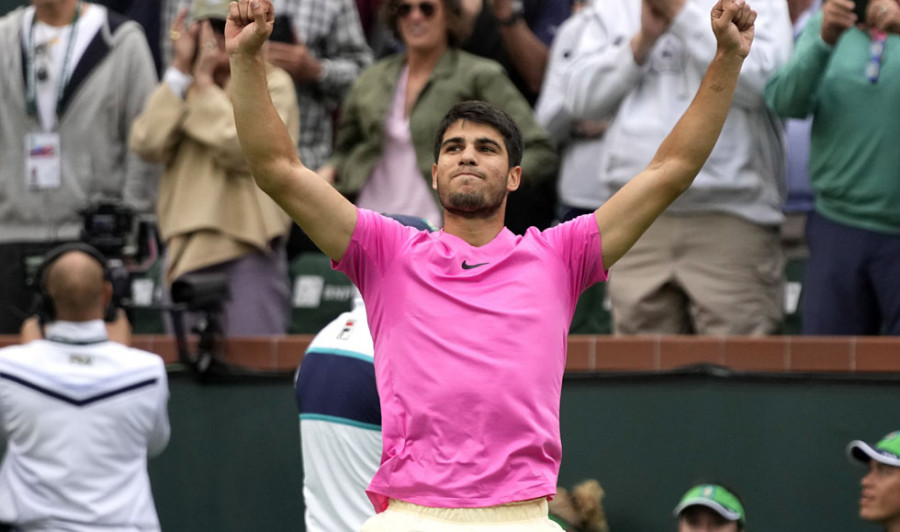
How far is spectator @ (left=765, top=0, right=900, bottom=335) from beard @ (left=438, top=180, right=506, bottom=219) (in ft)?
9.86

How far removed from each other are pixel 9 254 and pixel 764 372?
366 centimetres

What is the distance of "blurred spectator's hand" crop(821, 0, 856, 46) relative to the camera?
6.78 meters

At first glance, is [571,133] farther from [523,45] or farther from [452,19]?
[452,19]

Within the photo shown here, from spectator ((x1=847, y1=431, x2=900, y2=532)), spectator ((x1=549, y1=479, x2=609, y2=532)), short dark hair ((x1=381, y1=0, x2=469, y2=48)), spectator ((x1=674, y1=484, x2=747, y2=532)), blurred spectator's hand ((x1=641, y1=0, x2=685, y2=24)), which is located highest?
blurred spectator's hand ((x1=641, y1=0, x2=685, y2=24))

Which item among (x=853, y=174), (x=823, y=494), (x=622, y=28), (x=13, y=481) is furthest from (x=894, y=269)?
(x=13, y=481)

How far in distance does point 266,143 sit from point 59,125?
13.8 ft

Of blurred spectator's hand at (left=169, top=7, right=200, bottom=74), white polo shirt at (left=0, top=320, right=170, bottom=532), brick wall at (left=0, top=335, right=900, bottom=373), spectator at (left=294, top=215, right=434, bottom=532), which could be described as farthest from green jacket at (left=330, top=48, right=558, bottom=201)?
spectator at (left=294, top=215, right=434, bottom=532)

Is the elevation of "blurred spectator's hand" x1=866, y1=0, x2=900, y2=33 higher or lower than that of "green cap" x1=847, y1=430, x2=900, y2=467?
higher

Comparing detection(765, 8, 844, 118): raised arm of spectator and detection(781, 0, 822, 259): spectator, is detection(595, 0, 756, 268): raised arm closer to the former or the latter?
detection(765, 8, 844, 118): raised arm of spectator

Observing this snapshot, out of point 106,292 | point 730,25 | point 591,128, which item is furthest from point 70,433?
point 591,128

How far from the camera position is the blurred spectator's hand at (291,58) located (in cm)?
810

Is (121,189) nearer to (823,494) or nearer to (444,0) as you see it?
(444,0)

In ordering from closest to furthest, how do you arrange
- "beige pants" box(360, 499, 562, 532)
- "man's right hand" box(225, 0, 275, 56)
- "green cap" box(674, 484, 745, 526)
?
1. "beige pants" box(360, 499, 562, 532)
2. "man's right hand" box(225, 0, 275, 56)
3. "green cap" box(674, 484, 745, 526)

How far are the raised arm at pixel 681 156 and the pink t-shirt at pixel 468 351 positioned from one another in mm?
62
